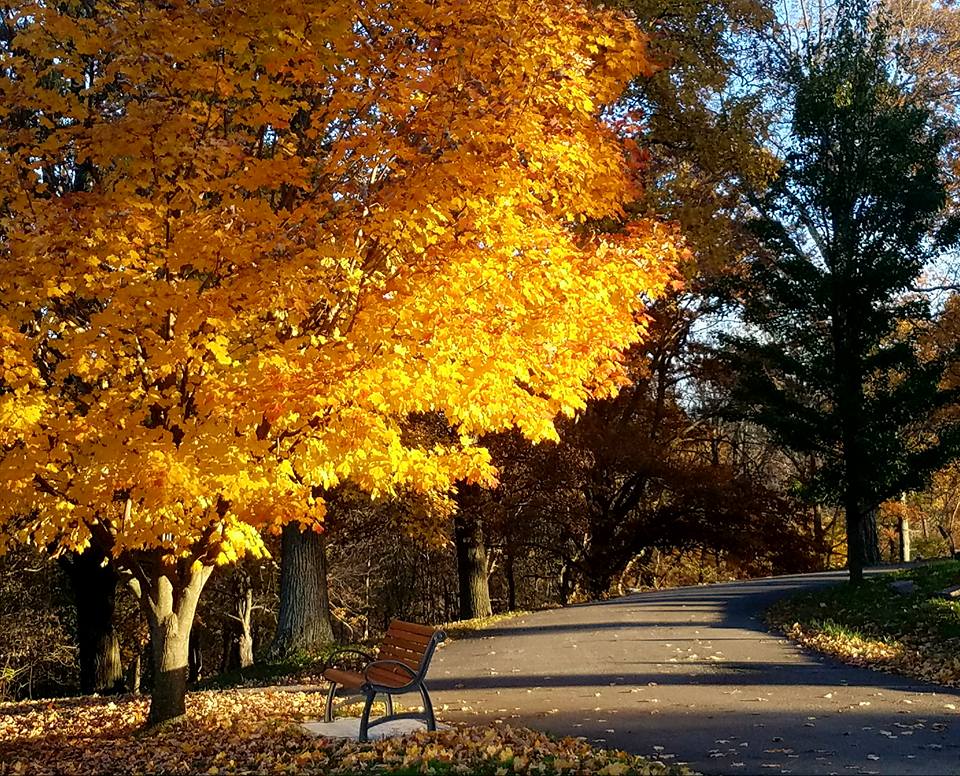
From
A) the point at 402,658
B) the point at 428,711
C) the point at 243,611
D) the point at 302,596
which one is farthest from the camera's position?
the point at 243,611

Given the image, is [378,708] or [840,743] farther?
[378,708]

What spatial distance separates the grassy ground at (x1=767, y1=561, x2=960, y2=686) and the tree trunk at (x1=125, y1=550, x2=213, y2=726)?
7.12m

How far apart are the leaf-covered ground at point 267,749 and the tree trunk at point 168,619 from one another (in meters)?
0.25

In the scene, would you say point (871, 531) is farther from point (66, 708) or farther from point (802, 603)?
point (66, 708)

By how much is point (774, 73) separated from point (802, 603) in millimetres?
11536

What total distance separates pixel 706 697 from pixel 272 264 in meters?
5.42

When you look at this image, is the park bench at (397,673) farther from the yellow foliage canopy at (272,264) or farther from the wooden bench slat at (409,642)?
the yellow foliage canopy at (272,264)

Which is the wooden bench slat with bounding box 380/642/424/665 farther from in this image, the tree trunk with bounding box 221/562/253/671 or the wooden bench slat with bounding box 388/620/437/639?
the tree trunk with bounding box 221/562/253/671

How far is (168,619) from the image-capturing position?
8.75 m

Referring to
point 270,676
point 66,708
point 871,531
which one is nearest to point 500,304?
point 270,676

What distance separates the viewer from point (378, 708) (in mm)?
9375

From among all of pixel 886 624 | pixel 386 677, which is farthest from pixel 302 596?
pixel 886 624

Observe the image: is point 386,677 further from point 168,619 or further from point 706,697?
point 706,697

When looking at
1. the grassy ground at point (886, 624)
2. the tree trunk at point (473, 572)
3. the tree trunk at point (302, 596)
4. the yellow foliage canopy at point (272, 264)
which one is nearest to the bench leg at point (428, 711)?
the yellow foliage canopy at point (272, 264)
